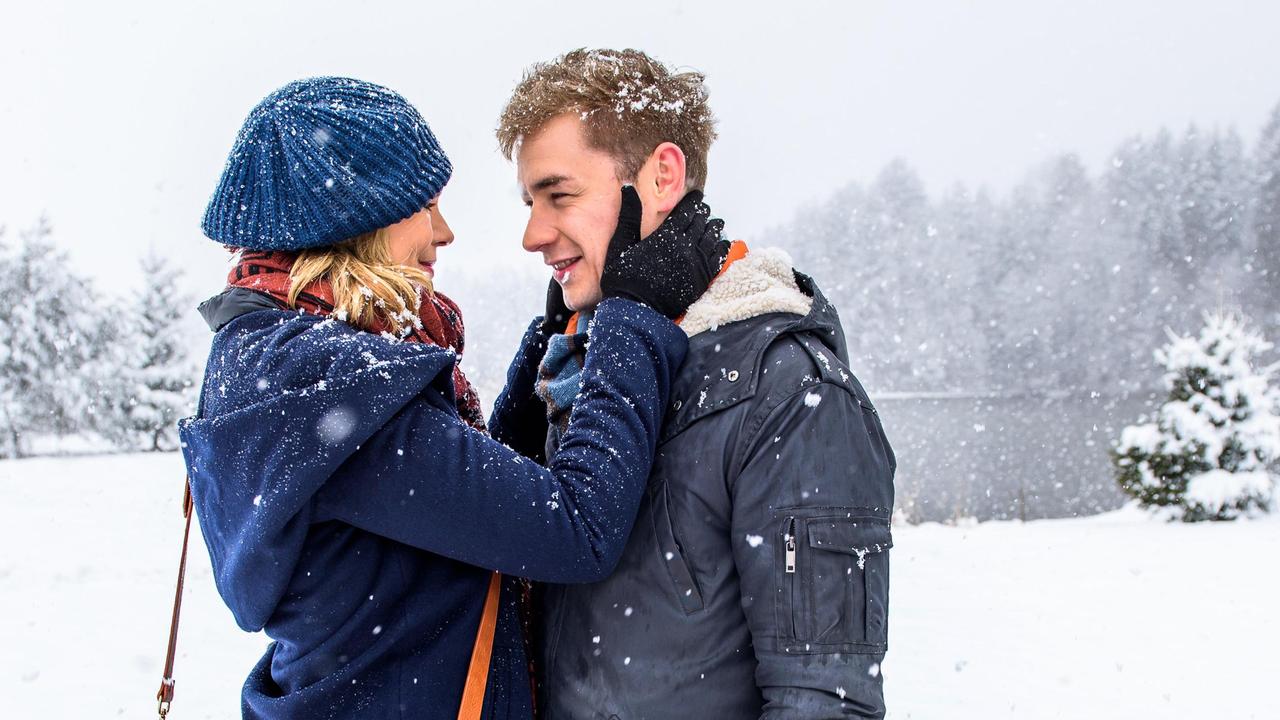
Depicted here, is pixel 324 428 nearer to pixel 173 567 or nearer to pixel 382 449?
pixel 382 449

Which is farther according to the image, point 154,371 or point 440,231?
point 154,371

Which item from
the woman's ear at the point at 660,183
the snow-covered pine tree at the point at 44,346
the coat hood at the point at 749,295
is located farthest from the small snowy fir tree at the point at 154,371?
the coat hood at the point at 749,295

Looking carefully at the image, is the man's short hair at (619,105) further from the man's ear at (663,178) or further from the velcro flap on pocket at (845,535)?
the velcro flap on pocket at (845,535)

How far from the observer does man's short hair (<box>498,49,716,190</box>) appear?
239 cm

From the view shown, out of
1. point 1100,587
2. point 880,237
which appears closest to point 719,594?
point 1100,587

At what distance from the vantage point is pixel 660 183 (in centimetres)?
245

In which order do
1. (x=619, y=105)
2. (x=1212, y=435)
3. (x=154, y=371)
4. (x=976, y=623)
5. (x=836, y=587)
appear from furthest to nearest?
(x=154, y=371)
(x=1212, y=435)
(x=976, y=623)
(x=619, y=105)
(x=836, y=587)

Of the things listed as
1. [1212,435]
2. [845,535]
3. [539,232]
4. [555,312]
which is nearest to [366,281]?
[539,232]

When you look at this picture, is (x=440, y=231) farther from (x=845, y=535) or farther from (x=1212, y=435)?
(x=1212, y=435)

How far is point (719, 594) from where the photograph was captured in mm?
1982

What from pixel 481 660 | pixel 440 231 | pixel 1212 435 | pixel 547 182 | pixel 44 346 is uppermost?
pixel 44 346

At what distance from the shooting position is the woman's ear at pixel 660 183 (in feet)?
7.95

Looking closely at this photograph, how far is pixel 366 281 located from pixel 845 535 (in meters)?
1.20

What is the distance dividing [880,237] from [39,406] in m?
60.7
